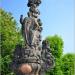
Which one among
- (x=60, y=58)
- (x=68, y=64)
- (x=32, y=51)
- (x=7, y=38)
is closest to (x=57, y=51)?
(x=60, y=58)

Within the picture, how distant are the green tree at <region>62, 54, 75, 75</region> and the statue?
2072 cm

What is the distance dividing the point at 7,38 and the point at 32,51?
18.2 m

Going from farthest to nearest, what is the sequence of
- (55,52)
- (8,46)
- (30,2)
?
(55,52) < (8,46) < (30,2)

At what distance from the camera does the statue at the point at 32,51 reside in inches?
897

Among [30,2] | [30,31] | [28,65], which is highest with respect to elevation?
[30,2]

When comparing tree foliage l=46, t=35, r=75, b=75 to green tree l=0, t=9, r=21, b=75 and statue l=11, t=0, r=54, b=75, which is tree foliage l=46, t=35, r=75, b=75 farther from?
statue l=11, t=0, r=54, b=75

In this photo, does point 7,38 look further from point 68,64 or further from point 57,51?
point 68,64

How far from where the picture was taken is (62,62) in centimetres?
4475

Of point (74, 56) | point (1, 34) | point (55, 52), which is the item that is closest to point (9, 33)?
point (1, 34)

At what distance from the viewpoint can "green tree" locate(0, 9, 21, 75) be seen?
38.7 m

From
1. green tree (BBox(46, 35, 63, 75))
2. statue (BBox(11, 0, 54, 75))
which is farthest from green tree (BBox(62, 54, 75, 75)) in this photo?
statue (BBox(11, 0, 54, 75))

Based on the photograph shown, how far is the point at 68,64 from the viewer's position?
4516 centimetres

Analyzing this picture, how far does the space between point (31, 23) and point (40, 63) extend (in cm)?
224

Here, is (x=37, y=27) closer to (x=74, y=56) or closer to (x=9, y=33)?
(x=9, y=33)
